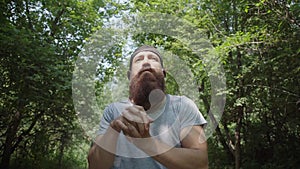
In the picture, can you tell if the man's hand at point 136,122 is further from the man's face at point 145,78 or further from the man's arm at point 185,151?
the man's face at point 145,78

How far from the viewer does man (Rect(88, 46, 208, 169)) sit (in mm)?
793

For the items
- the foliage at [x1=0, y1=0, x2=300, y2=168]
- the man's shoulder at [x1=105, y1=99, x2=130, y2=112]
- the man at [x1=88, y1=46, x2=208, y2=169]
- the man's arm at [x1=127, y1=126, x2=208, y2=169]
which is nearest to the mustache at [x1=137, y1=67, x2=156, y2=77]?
the man at [x1=88, y1=46, x2=208, y2=169]

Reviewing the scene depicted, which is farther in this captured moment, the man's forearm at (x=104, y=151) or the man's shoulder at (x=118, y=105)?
the man's shoulder at (x=118, y=105)

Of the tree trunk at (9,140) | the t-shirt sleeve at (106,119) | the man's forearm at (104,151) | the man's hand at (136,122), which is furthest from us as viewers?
the tree trunk at (9,140)

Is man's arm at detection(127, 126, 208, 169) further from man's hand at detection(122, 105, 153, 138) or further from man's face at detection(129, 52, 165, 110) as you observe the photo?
man's face at detection(129, 52, 165, 110)

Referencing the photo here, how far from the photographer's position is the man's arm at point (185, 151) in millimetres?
803

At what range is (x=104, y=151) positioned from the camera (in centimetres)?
90

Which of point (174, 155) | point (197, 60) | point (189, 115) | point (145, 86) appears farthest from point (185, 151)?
point (197, 60)

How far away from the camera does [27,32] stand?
5.09 meters

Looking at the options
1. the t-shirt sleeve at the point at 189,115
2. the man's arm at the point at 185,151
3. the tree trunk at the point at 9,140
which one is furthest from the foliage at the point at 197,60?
the man's arm at the point at 185,151

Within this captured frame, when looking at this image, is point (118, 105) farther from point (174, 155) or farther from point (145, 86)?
point (174, 155)

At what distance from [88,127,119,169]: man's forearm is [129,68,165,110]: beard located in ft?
0.54

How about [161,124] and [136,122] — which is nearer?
[136,122]

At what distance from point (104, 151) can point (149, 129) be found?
17 centimetres
